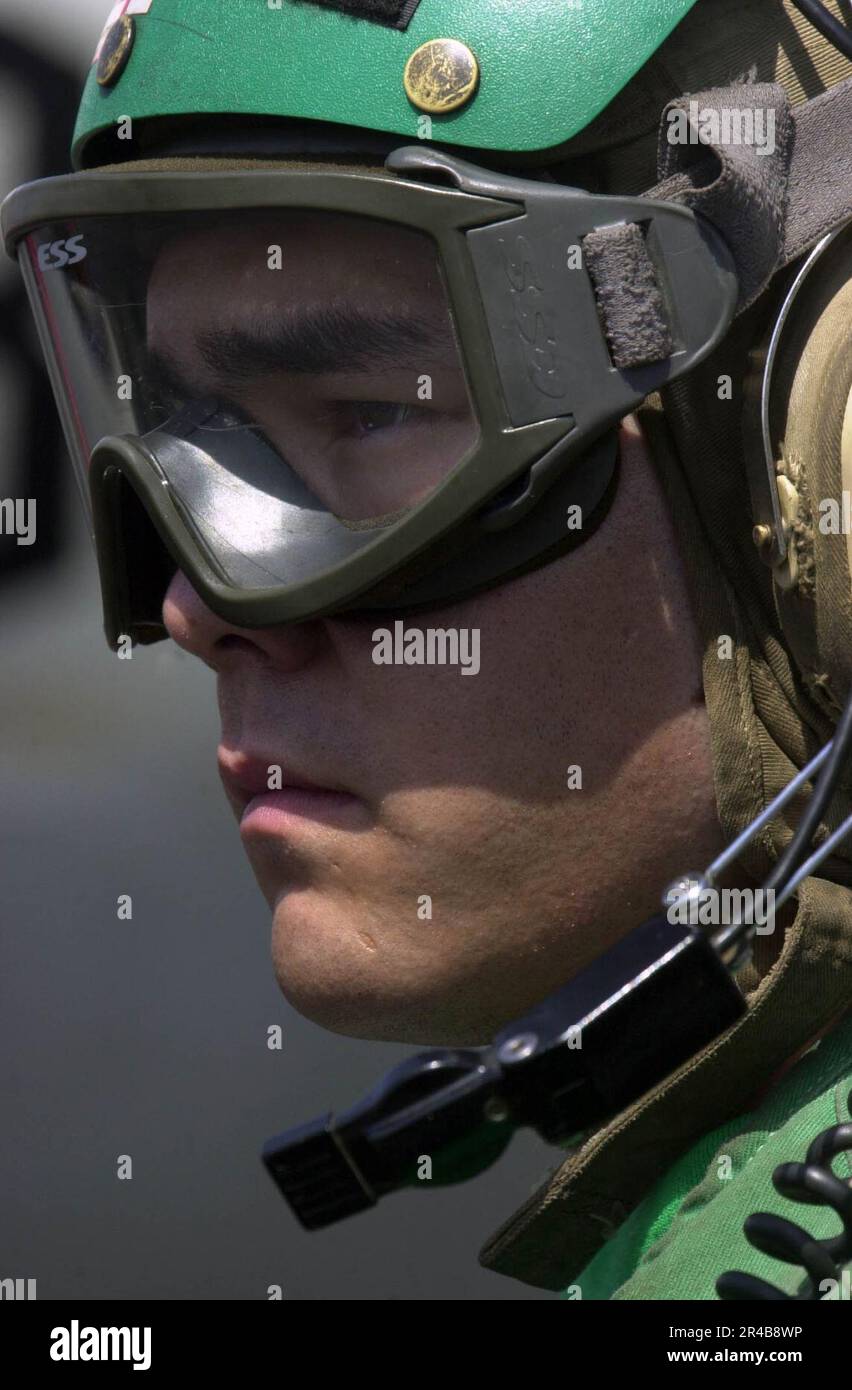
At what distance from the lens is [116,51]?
4.46 feet

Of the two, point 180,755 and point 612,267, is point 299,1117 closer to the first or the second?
point 180,755

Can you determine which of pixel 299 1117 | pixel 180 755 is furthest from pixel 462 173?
pixel 299 1117

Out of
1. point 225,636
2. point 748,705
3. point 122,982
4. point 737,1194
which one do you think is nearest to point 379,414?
point 225,636

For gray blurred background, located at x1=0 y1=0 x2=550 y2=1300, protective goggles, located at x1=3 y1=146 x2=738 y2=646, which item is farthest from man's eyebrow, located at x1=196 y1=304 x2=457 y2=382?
gray blurred background, located at x1=0 y1=0 x2=550 y2=1300

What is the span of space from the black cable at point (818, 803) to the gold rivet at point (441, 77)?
483mm

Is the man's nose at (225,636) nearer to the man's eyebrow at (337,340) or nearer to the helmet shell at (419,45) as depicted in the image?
the man's eyebrow at (337,340)

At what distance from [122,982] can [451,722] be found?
1.16 meters

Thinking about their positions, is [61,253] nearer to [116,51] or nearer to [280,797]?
[116,51]

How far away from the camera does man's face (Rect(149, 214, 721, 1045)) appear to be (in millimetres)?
1229

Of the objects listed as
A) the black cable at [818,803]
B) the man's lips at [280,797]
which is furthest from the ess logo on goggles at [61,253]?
the black cable at [818,803]

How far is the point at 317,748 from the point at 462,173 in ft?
1.34

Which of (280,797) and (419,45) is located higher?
(419,45)

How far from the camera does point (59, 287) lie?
1475 mm

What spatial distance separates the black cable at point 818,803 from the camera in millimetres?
1106
